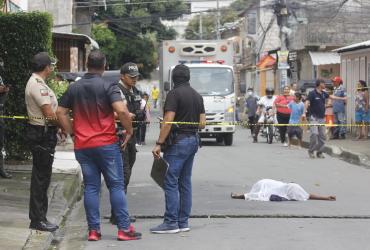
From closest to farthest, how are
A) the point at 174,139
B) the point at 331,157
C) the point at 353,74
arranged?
1. the point at 174,139
2. the point at 331,157
3. the point at 353,74

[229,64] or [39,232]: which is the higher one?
[229,64]

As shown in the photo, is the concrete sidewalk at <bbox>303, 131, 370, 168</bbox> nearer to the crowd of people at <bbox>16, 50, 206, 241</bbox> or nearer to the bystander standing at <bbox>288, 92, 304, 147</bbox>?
the bystander standing at <bbox>288, 92, 304, 147</bbox>

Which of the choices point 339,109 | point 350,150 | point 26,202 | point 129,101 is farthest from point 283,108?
point 129,101

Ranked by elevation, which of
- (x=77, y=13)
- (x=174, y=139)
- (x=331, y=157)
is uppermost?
(x=77, y=13)

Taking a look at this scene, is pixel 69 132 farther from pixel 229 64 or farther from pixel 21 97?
pixel 229 64

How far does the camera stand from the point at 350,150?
66.6ft

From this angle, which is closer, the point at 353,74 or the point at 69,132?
the point at 69,132

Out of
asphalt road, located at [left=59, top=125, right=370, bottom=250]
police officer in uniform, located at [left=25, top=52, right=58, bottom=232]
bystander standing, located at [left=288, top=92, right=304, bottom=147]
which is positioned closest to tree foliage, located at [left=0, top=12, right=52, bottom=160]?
asphalt road, located at [left=59, top=125, right=370, bottom=250]

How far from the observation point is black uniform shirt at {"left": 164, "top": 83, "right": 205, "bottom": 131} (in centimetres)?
870

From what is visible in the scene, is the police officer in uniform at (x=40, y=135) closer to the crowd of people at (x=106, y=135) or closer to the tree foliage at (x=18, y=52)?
the crowd of people at (x=106, y=135)

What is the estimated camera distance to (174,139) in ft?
28.7

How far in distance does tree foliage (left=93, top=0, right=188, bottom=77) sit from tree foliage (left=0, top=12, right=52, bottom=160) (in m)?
32.8

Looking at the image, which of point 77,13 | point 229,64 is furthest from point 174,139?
point 77,13

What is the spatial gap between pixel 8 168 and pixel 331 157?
961 cm
